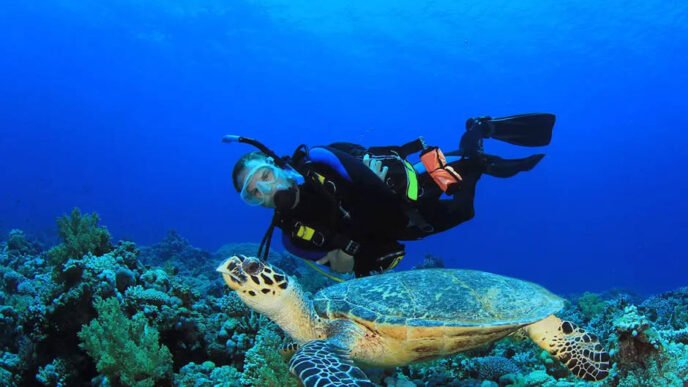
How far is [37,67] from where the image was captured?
A: 279 feet

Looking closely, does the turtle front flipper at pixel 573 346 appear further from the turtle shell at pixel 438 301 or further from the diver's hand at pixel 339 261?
the diver's hand at pixel 339 261

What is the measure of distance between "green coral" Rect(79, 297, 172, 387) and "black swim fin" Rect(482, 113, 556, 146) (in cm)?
579

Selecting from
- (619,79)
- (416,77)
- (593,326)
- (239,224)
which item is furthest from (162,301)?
(239,224)

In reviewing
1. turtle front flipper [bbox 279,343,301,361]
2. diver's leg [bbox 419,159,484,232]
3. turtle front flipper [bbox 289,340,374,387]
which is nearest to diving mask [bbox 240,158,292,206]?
turtle front flipper [bbox 279,343,301,361]

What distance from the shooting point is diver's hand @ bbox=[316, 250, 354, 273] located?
4621 mm

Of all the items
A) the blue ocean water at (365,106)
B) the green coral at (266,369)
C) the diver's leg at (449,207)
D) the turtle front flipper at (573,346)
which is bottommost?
the turtle front flipper at (573,346)

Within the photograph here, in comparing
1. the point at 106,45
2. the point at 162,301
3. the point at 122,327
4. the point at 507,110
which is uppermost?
the point at 106,45

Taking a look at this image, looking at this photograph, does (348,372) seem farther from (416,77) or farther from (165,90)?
(165,90)

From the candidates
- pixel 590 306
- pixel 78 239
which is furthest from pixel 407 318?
pixel 590 306

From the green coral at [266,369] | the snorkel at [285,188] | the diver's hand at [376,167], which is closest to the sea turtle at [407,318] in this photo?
the green coral at [266,369]

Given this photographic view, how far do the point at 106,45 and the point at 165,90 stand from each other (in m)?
22.1

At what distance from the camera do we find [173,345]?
12.1 feet

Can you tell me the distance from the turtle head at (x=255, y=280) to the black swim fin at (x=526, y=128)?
193 inches

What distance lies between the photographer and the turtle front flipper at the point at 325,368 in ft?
7.98
